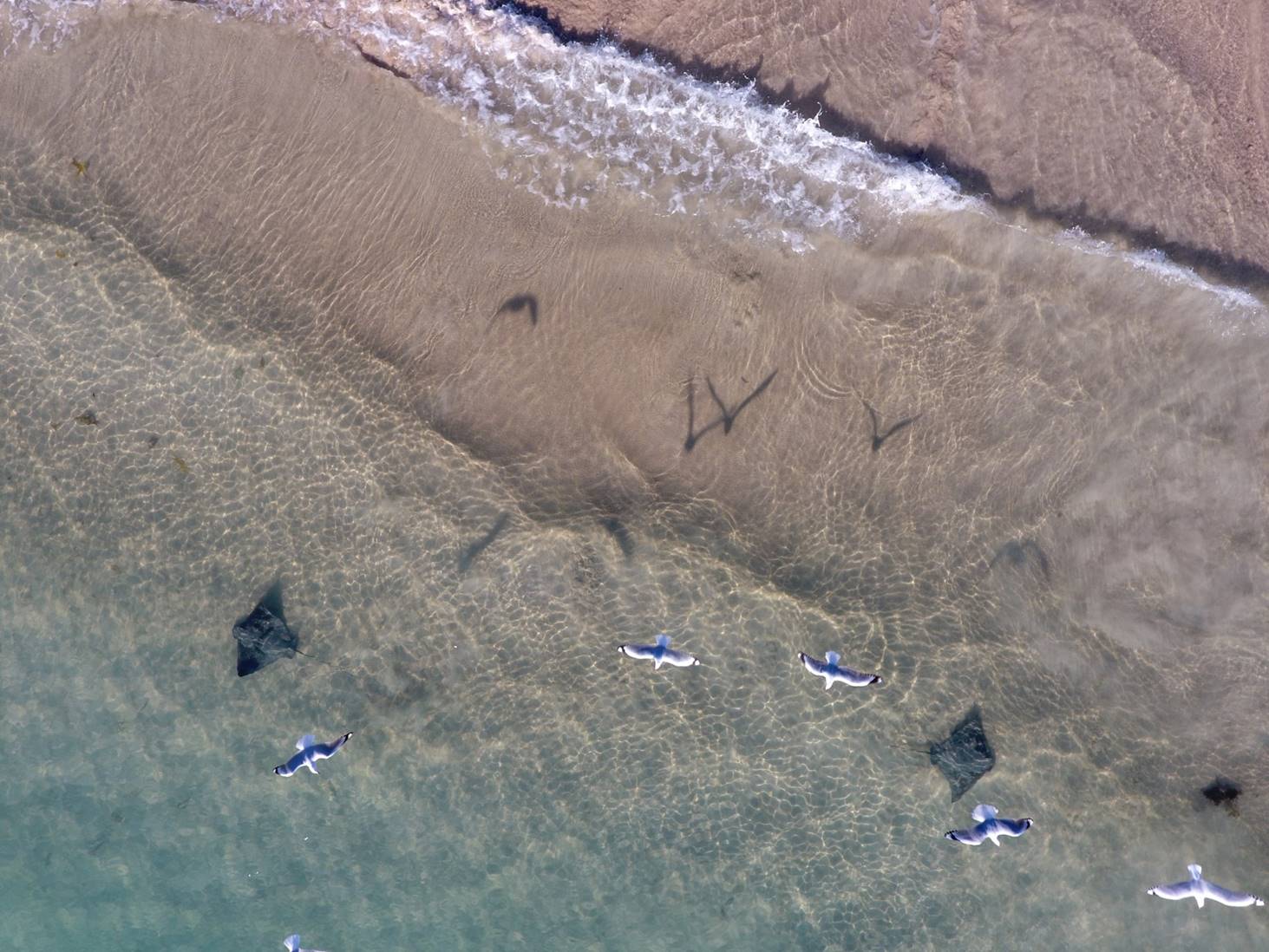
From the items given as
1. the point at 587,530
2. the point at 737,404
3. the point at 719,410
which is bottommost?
the point at 587,530

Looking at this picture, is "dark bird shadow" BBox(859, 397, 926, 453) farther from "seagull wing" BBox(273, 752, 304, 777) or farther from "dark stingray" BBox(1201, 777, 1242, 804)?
"seagull wing" BBox(273, 752, 304, 777)

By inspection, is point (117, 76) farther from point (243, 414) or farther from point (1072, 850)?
point (1072, 850)

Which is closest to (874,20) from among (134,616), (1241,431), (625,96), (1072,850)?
(625,96)

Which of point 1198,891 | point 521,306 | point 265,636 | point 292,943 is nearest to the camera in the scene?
point 1198,891

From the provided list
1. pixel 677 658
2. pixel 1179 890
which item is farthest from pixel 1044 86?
pixel 1179 890

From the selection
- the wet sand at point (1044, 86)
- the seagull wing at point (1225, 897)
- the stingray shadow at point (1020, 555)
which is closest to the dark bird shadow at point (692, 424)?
the wet sand at point (1044, 86)

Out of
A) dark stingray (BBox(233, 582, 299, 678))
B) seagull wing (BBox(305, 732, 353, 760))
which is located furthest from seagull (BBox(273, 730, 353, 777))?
dark stingray (BBox(233, 582, 299, 678))

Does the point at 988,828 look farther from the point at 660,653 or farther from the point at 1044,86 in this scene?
the point at 1044,86

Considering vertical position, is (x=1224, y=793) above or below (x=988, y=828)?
above
